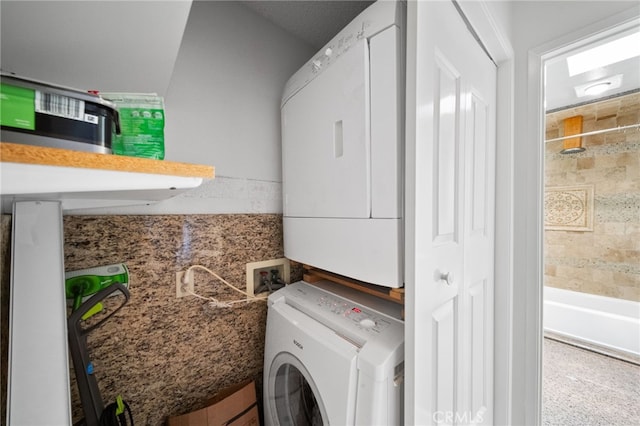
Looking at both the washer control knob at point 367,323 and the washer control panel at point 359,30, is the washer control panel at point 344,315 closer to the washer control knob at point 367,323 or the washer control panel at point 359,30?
the washer control knob at point 367,323

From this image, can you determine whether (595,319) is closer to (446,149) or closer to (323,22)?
(446,149)

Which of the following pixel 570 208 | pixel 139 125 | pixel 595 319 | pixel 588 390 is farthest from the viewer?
pixel 570 208

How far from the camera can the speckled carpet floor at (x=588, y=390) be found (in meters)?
1.73

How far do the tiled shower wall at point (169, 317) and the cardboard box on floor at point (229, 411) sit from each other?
0.08 metres

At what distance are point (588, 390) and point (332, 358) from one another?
253cm

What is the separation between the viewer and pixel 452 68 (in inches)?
34.6

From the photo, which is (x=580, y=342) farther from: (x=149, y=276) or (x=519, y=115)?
(x=149, y=276)

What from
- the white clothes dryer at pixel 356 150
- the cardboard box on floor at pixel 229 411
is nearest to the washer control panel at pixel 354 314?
the white clothes dryer at pixel 356 150

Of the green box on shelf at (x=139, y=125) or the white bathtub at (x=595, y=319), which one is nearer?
the green box on shelf at (x=139, y=125)

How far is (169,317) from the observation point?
114cm

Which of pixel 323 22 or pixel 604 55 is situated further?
pixel 604 55

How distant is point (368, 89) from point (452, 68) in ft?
1.03

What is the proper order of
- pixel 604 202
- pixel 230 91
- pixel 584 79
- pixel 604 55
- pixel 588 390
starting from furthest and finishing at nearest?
pixel 604 202, pixel 584 79, pixel 588 390, pixel 604 55, pixel 230 91

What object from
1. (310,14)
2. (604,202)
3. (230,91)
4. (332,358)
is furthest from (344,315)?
(604,202)
